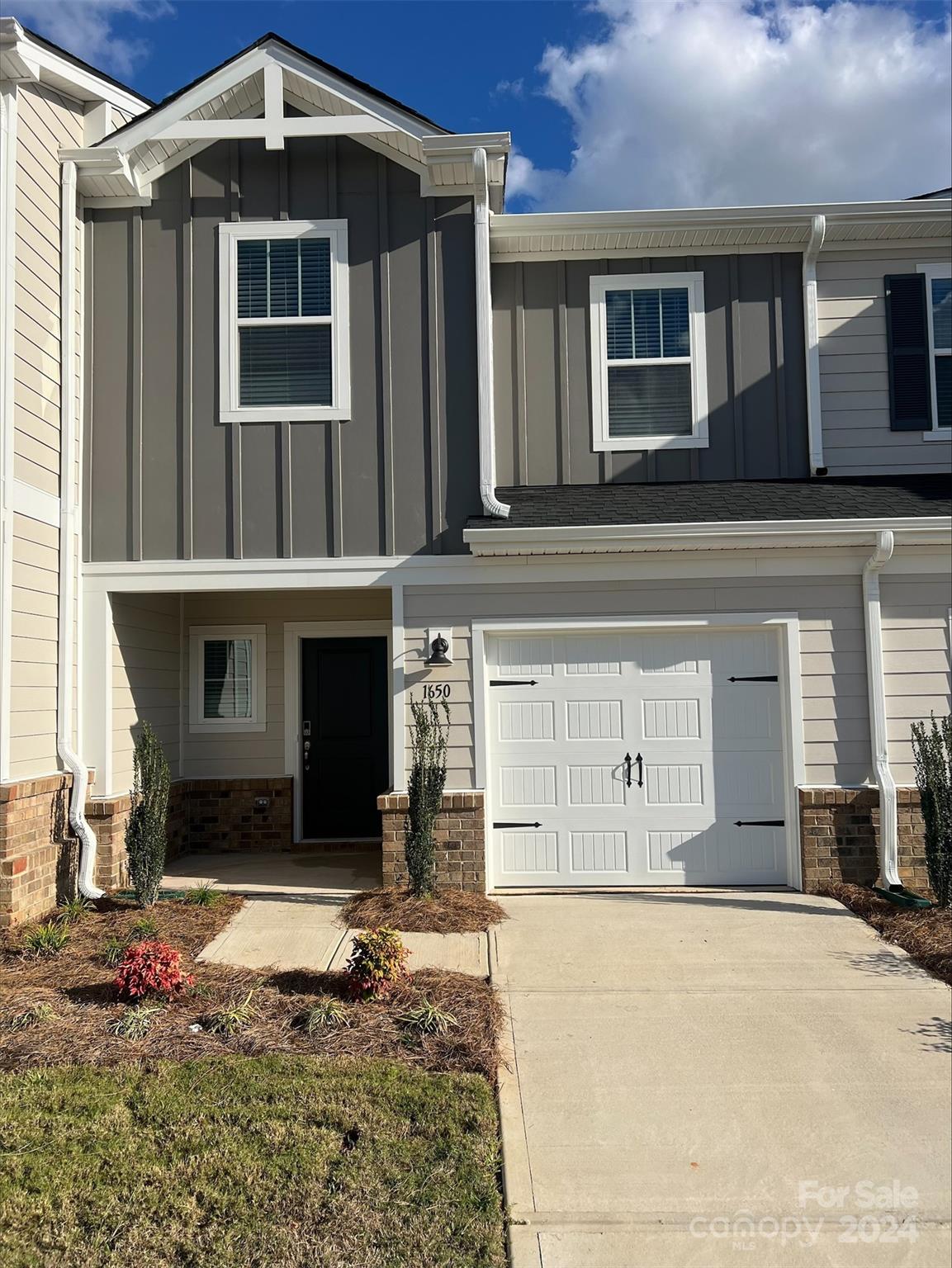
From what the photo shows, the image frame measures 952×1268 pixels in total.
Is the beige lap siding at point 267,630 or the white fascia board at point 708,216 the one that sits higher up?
the white fascia board at point 708,216

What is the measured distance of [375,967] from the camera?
479cm

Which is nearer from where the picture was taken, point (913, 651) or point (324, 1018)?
point (324, 1018)

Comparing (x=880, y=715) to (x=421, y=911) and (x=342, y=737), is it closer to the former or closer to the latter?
(x=421, y=911)

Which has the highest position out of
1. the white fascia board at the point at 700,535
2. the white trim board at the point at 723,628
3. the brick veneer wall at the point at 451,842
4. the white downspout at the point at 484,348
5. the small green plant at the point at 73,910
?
the white downspout at the point at 484,348

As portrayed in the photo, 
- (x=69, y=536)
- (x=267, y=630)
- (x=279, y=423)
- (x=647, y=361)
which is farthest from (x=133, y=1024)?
(x=647, y=361)

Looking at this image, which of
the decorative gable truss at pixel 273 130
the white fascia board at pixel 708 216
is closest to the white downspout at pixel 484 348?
the decorative gable truss at pixel 273 130

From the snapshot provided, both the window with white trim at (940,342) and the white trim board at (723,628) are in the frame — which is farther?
the window with white trim at (940,342)

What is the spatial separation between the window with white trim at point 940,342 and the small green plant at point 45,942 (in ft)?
26.1

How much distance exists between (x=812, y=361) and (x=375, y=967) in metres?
6.24


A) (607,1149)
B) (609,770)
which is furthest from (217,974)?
(609,770)

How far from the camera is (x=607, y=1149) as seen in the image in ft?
11.4

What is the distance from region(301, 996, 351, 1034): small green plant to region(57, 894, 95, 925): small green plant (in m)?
2.53

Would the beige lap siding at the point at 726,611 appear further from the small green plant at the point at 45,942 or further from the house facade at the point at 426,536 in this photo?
the small green plant at the point at 45,942

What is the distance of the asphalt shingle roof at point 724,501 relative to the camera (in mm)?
6961
